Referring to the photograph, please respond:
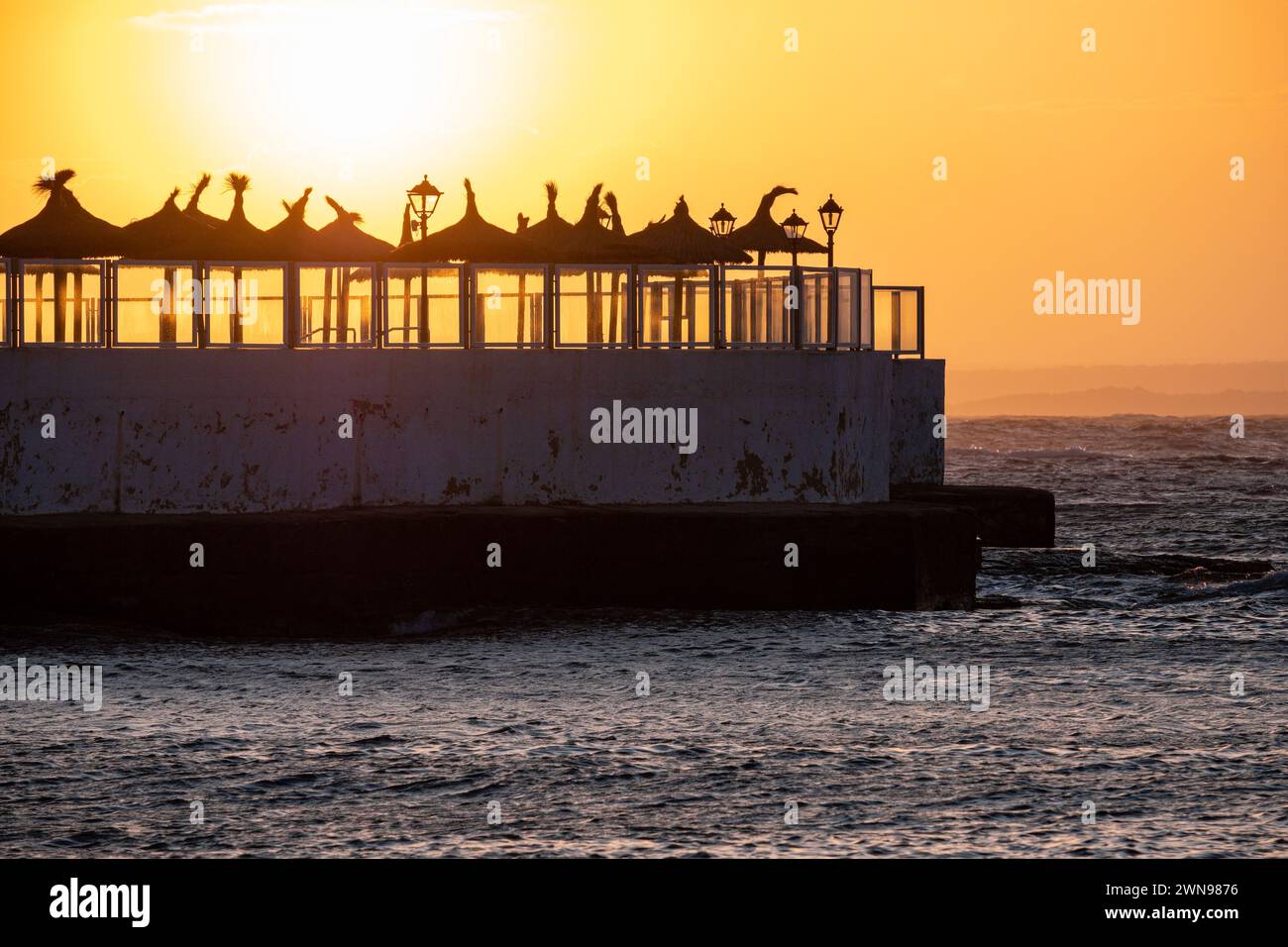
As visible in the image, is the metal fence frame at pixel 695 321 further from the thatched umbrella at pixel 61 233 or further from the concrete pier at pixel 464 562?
the thatched umbrella at pixel 61 233

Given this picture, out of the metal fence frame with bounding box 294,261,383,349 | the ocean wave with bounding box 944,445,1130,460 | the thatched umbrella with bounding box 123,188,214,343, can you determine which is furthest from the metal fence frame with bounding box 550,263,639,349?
the ocean wave with bounding box 944,445,1130,460

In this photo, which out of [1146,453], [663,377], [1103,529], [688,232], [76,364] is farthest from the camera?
[1146,453]

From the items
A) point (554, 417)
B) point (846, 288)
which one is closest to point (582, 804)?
point (554, 417)

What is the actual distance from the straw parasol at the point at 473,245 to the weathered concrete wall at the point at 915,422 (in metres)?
10.7

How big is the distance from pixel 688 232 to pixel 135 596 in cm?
1346

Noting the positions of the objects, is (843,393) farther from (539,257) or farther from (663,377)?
(539,257)

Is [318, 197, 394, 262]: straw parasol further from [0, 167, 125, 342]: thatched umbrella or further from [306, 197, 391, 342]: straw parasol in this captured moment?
[0, 167, 125, 342]: thatched umbrella

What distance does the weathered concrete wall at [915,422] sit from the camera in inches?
1502

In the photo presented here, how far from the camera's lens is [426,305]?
2641cm

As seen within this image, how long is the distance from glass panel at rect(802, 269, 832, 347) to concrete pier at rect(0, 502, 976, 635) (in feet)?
9.02

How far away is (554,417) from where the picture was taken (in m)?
26.7

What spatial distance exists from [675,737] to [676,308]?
37.9 feet

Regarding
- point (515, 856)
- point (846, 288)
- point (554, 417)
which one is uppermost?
point (846, 288)

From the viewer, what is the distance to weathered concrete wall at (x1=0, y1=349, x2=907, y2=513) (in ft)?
82.5
